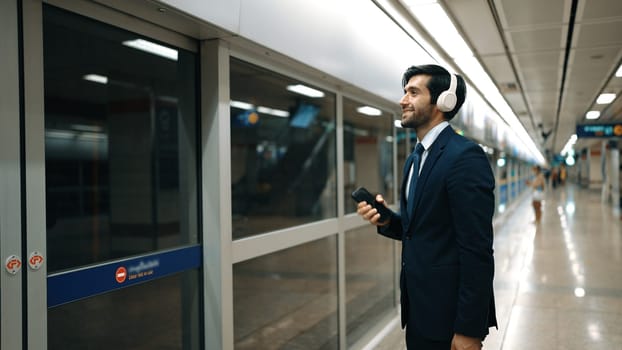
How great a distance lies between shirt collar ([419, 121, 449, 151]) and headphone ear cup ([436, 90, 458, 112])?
0.25 feet

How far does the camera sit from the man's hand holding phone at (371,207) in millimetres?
A: 2053

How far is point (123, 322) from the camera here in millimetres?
5434

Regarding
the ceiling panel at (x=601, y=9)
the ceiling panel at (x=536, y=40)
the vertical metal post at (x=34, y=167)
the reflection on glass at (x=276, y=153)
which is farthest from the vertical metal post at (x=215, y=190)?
the reflection on glass at (x=276, y=153)

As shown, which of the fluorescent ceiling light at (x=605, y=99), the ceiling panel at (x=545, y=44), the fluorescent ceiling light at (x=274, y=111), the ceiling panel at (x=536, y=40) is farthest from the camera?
the fluorescent ceiling light at (x=274, y=111)

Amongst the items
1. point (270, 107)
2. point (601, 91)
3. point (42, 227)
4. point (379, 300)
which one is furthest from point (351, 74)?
point (270, 107)

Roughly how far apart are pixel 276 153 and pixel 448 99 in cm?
2431

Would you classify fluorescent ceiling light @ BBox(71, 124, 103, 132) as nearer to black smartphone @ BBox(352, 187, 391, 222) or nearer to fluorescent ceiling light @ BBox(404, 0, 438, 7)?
fluorescent ceiling light @ BBox(404, 0, 438, 7)

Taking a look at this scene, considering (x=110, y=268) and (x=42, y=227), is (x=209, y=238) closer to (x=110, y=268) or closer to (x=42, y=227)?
(x=110, y=268)

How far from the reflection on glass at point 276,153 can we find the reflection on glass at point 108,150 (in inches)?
123

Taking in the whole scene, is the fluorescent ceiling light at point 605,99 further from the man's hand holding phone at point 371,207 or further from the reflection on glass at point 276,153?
the reflection on glass at point 276,153

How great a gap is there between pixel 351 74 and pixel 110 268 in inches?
96.7

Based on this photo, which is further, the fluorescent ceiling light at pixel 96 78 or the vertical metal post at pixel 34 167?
the fluorescent ceiling light at pixel 96 78

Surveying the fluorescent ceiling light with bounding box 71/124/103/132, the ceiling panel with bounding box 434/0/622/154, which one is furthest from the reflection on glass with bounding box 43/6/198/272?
the ceiling panel with bounding box 434/0/622/154

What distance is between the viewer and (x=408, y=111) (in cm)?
205
